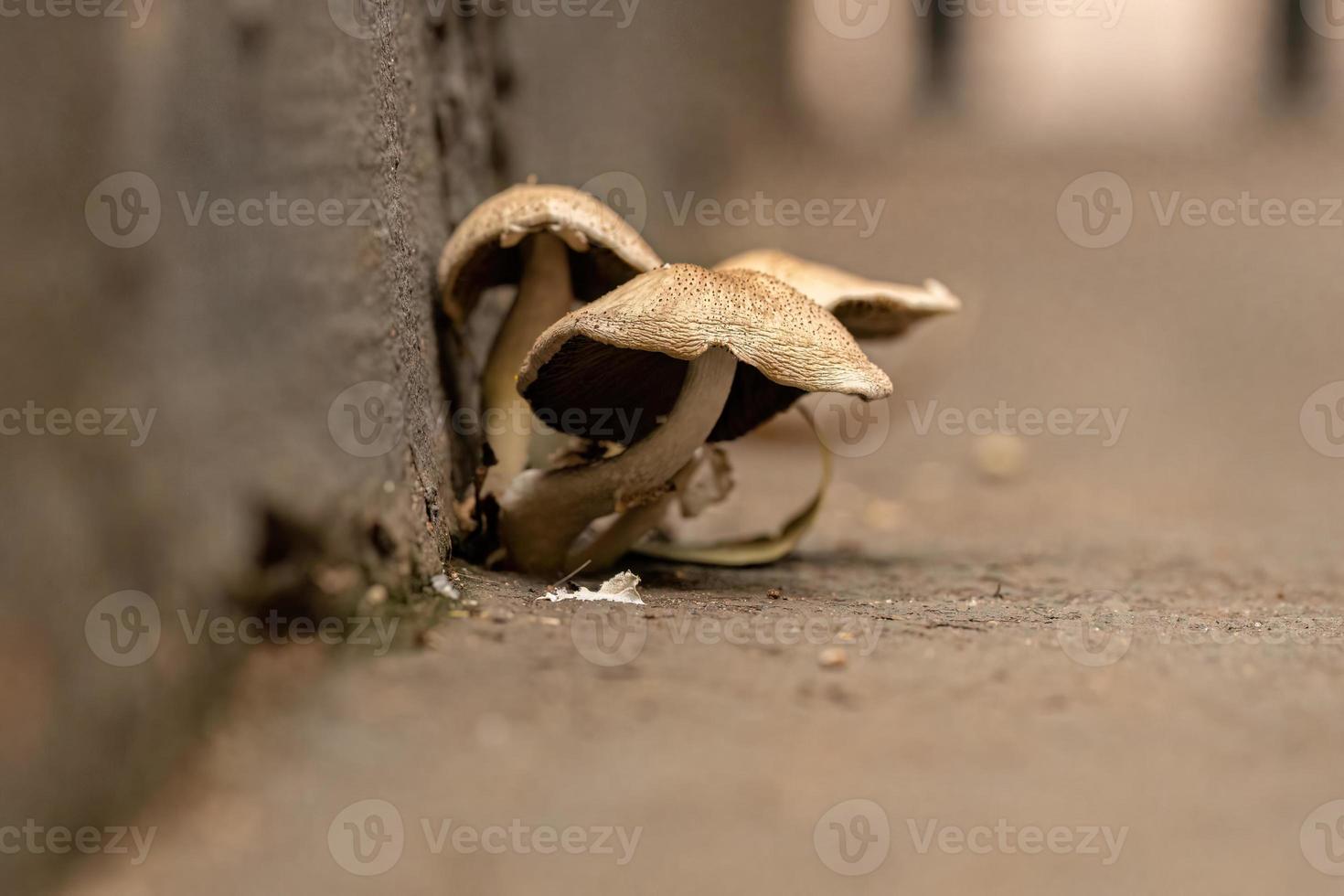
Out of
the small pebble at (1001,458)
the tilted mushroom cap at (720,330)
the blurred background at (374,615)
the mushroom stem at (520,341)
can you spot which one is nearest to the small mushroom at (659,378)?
the tilted mushroom cap at (720,330)

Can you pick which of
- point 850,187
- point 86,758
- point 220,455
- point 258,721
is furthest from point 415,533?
point 850,187

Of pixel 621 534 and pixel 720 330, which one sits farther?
pixel 621 534

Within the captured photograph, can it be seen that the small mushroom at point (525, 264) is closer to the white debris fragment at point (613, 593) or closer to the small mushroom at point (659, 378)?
the small mushroom at point (659, 378)

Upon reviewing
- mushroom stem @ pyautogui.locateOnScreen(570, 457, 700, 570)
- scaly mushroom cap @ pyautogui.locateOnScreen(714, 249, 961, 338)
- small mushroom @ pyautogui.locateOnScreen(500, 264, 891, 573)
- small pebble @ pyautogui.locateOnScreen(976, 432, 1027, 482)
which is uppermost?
scaly mushroom cap @ pyautogui.locateOnScreen(714, 249, 961, 338)

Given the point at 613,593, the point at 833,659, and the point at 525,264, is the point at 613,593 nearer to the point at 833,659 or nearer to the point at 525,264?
the point at 833,659

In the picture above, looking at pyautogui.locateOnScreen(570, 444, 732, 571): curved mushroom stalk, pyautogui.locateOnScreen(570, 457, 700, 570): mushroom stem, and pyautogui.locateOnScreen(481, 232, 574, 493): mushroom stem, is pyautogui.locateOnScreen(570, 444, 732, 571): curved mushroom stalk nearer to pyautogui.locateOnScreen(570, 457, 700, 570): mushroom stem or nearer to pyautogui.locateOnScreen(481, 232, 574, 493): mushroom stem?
pyautogui.locateOnScreen(570, 457, 700, 570): mushroom stem

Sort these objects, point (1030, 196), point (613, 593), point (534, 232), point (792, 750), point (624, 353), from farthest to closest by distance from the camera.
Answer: point (1030, 196)
point (534, 232)
point (624, 353)
point (613, 593)
point (792, 750)

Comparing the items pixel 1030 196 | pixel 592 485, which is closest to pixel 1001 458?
pixel 592 485

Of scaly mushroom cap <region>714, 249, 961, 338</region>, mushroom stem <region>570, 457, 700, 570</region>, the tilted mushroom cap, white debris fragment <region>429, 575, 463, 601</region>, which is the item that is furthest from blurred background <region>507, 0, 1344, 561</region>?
white debris fragment <region>429, 575, 463, 601</region>

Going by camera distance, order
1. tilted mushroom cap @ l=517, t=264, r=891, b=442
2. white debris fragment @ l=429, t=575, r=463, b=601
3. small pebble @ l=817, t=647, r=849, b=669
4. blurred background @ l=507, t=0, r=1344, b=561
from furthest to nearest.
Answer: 1. blurred background @ l=507, t=0, r=1344, b=561
2. tilted mushroom cap @ l=517, t=264, r=891, b=442
3. white debris fragment @ l=429, t=575, r=463, b=601
4. small pebble @ l=817, t=647, r=849, b=669
